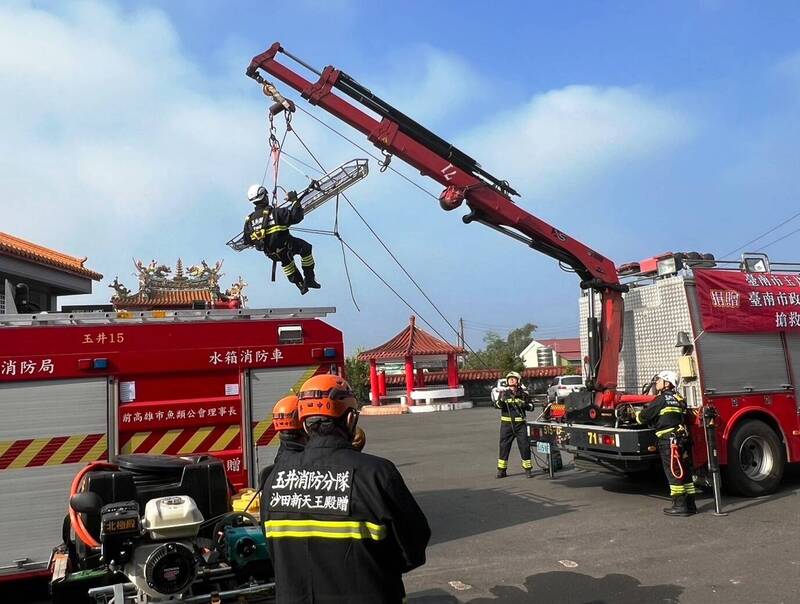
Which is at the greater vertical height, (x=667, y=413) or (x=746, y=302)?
(x=746, y=302)

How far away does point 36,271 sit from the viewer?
17.7 metres

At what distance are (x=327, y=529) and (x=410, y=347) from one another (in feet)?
98.1

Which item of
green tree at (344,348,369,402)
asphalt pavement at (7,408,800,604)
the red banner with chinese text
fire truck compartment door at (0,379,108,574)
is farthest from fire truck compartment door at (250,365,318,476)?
green tree at (344,348,369,402)

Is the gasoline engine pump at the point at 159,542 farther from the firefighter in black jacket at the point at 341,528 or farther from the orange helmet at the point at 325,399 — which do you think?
the orange helmet at the point at 325,399

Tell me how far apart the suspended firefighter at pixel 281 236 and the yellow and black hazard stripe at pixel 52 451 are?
304cm

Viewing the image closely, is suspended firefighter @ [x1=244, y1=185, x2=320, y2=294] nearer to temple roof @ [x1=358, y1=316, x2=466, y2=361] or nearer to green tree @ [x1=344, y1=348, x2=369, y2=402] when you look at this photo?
temple roof @ [x1=358, y1=316, x2=466, y2=361]

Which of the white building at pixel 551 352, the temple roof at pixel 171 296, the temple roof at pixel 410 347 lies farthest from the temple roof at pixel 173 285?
the white building at pixel 551 352

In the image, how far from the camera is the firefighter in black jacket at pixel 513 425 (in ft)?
34.3

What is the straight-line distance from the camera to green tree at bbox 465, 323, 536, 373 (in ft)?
142

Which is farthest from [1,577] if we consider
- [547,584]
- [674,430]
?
[674,430]

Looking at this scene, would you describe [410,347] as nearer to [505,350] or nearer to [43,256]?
[43,256]

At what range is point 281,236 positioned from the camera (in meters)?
7.83

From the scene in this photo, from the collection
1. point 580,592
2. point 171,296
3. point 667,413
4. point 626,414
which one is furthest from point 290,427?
point 171,296

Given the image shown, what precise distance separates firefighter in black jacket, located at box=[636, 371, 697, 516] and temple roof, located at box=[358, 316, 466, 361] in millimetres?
24194
